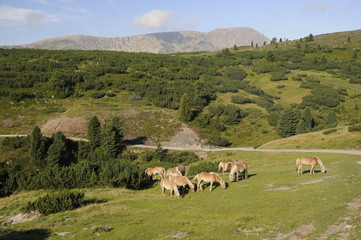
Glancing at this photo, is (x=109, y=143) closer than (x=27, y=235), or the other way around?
(x=27, y=235)

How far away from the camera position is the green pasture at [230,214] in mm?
14625

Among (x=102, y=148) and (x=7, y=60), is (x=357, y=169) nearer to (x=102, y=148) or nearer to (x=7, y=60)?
(x=102, y=148)

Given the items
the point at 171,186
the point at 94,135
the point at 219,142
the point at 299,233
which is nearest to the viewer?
the point at 299,233

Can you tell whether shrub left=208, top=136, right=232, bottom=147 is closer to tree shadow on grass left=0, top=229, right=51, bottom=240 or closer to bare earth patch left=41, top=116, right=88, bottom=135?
bare earth patch left=41, top=116, right=88, bottom=135

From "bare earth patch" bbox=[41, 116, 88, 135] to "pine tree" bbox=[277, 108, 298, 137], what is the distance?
182 feet

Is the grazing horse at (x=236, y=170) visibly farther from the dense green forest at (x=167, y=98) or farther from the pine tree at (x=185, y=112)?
the pine tree at (x=185, y=112)

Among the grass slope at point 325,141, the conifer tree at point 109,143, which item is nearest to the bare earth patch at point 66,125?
the conifer tree at point 109,143

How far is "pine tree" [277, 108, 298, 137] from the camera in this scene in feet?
264

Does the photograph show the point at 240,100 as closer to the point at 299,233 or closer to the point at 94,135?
the point at 94,135

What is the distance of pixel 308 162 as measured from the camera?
2588 cm

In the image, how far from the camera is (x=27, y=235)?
1747 centimetres

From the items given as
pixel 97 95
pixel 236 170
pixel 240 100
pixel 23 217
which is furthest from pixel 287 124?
pixel 23 217

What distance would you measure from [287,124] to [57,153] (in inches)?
2380

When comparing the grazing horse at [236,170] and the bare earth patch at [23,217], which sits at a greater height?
the grazing horse at [236,170]
